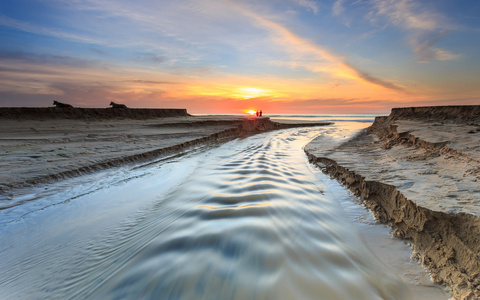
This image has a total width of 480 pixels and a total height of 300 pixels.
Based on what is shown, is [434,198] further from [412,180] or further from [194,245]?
[194,245]

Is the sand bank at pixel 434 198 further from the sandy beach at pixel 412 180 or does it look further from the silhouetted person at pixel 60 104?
the silhouetted person at pixel 60 104

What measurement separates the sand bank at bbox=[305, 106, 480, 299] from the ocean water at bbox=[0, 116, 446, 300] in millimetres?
347

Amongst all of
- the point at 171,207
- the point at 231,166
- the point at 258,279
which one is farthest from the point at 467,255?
the point at 231,166

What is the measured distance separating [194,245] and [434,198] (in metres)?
2.99

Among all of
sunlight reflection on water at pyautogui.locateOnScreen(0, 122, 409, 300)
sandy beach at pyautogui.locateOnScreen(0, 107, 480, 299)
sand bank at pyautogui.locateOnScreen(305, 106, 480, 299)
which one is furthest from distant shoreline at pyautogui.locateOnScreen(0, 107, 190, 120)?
sand bank at pyautogui.locateOnScreen(305, 106, 480, 299)

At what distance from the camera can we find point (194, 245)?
234 cm

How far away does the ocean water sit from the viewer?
1.85 m

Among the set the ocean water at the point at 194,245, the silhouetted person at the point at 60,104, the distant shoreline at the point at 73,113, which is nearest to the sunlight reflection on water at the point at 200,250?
the ocean water at the point at 194,245

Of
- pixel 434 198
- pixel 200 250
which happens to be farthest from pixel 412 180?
pixel 200 250

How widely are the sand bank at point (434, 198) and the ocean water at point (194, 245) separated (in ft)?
1.14

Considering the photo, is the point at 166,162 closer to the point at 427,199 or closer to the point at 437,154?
the point at 427,199

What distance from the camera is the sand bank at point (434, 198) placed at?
1.90 metres

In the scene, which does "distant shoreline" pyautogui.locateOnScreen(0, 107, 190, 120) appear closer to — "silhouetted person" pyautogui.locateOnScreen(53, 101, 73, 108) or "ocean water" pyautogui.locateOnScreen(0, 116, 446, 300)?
"silhouetted person" pyautogui.locateOnScreen(53, 101, 73, 108)

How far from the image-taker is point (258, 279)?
6.23 ft
